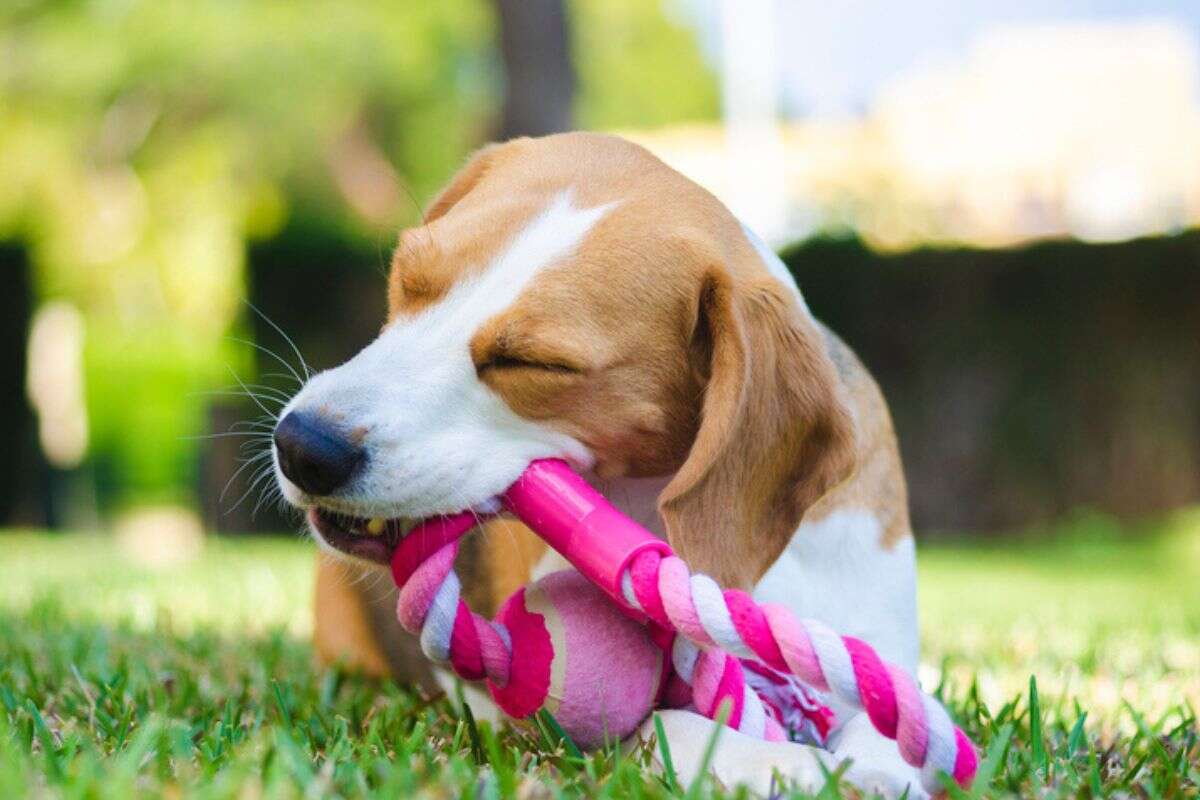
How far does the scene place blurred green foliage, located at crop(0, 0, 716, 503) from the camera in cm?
2705

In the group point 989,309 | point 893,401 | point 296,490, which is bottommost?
point 893,401

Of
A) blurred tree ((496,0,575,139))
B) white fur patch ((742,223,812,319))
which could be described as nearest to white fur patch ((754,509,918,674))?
white fur patch ((742,223,812,319))

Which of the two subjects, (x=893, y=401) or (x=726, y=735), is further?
(x=893, y=401)

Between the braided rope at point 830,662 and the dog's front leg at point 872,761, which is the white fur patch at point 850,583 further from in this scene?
the braided rope at point 830,662

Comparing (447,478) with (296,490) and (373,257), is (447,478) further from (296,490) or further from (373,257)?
(373,257)

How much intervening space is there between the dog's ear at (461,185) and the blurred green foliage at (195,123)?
19784 millimetres

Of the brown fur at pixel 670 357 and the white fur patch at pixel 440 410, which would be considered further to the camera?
the brown fur at pixel 670 357

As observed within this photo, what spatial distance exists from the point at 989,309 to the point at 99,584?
29.1 ft

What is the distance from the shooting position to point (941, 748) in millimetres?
2344

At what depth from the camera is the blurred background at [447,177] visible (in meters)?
8.52

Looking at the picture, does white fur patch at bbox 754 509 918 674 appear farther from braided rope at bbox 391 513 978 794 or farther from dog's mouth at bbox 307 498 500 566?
dog's mouth at bbox 307 498 500 566

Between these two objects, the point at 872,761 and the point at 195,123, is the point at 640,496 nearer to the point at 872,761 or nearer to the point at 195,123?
the point at 872,761

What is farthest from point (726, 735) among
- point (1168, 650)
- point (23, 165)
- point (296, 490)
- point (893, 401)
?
point (23, 165)

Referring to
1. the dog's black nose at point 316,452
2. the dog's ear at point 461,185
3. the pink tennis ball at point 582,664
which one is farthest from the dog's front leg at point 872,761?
the dog's ear at point 461,185
